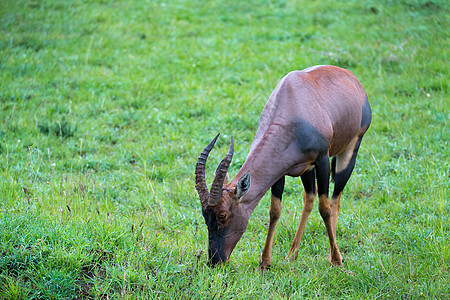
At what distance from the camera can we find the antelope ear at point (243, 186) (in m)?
4.31

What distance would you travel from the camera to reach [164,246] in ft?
15.6

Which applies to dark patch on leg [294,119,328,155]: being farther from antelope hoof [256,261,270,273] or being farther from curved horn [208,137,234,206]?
antelope hoof [256,261,270,273]

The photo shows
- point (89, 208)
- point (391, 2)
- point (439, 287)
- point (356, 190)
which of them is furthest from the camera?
point (391, 2)

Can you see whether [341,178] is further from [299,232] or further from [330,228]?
[299,232]

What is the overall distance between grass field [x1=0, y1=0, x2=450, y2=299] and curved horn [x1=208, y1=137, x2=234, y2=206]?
1.98ft

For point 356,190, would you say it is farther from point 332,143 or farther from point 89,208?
point 89,208

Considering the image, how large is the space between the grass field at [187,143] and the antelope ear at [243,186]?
711 millimetres

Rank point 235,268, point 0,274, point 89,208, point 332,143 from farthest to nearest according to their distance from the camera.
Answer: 1. point 89,208
2. point 332,143
3. point 235,268
4. point 0,274

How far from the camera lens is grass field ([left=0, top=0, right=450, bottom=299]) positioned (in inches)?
170

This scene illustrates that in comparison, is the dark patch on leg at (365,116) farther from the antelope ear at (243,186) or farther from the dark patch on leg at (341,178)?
the antelope ear at (243,186)

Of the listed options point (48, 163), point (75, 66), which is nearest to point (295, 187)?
point (48, 163)

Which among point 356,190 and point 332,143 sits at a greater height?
point 332,143

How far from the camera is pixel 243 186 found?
441cm

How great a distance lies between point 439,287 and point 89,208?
393 centimetres
